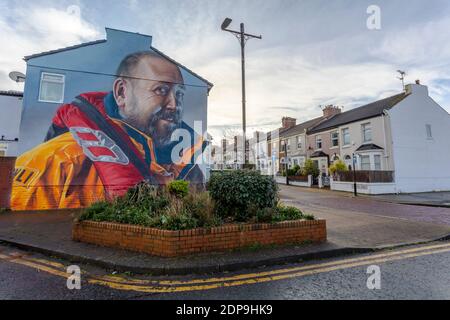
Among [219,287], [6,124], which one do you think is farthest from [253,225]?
[6,124]

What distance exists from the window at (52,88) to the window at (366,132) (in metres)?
24.3

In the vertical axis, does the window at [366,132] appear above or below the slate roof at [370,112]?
below

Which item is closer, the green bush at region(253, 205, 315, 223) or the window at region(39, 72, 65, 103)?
the green bush at region(253, 205, 315, 223)

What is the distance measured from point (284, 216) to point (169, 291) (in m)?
3.33

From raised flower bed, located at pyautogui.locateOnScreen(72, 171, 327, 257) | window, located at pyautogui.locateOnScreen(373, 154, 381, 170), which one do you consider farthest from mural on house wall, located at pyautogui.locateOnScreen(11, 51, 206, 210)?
window, located at pyautogui.locateOnScreen(373, 154, 381, 170)

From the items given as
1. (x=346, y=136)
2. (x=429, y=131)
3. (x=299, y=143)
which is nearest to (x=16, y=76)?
(x=346, y=136)

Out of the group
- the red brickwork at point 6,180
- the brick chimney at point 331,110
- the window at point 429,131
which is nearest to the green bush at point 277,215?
the red brickwork at point 6,180

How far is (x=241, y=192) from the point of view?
18.9 ft

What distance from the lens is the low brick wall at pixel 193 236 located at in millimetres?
4633

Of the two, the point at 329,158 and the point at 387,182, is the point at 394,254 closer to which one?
the point at 387,182

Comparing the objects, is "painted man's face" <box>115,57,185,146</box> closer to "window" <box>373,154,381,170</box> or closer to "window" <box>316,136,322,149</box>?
"window" <box>373,154,381,170</box>

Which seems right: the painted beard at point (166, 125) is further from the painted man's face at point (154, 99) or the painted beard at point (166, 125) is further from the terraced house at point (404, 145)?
the terraced house at point (404, 145)

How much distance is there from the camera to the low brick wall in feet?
15.2

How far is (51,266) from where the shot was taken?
4.53 metres
